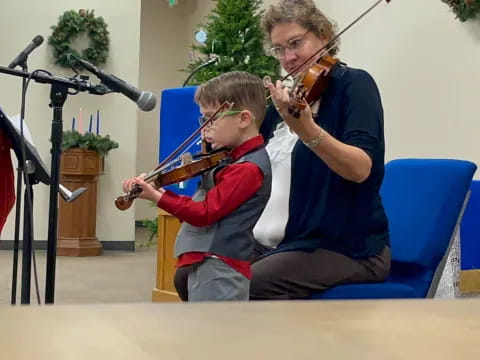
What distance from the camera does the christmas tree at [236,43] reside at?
429cm

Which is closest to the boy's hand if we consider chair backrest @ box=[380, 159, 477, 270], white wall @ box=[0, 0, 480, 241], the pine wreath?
chair backrest @ box=[380, 159, 477, 270]

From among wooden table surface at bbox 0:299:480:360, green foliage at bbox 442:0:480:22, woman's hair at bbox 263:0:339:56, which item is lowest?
wooden table surface at bbox 0:299:480:360

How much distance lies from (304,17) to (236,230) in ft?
1.77

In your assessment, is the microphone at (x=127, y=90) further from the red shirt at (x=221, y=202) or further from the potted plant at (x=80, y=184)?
the potted plant at (x=80, y=184)

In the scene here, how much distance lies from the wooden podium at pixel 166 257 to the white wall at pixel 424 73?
104 cm

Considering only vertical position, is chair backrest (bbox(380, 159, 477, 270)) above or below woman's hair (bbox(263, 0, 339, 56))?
below

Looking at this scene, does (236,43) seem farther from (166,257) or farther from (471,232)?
(471,232)

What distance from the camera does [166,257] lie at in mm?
3188

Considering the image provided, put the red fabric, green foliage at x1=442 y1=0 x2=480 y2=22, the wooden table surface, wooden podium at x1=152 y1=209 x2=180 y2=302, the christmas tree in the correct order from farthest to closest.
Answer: the christmas tree
wooden podium at x1=152 y1=209 x2=180 y2=302
green foliage at x1=442 y1=0 x2=480 y2=22
the red fabric
the wooden table surface

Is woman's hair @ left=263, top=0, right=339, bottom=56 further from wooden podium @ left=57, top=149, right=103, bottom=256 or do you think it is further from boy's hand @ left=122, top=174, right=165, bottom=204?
wooden podium @ left=57, top=149, right=103, bottom=256

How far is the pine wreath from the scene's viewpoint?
5.64 m

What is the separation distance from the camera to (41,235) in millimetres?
5703

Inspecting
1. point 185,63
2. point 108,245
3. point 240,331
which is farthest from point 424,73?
point 185,63

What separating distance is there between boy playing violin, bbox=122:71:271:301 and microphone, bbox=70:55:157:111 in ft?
0.52
